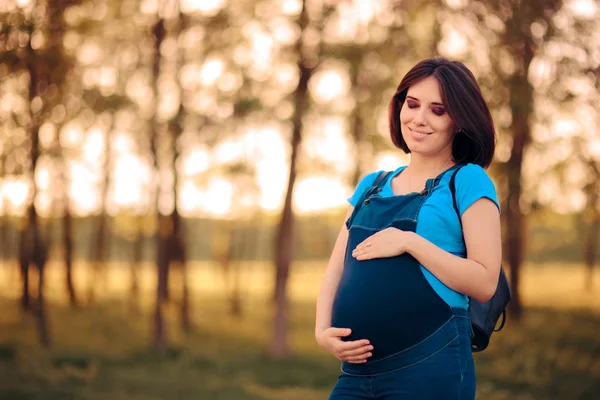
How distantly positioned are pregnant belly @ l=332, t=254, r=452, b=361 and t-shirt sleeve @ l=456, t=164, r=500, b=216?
0.74 feet

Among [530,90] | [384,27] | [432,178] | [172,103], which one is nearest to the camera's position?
[432,178]

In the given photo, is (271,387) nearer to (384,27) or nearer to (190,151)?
(190,151)

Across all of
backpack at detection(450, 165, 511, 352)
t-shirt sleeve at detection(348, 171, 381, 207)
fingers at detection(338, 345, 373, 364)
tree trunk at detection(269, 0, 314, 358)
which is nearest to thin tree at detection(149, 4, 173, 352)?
tree trunk at detection(269, 0, 314, 358)

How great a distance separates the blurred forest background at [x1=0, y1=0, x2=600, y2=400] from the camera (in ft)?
34.8

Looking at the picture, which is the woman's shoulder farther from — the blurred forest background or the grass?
the grass

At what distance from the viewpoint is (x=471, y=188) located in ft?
7.09

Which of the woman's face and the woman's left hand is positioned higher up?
the woman's face

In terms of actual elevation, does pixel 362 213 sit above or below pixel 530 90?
below

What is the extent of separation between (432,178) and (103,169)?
2089cm

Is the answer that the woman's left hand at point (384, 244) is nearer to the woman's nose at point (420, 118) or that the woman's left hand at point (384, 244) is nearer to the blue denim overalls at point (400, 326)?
the blue denim overalls at point (400, 326)

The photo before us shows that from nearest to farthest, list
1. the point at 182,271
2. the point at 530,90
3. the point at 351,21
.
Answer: the point at 530,90 < the point at 351,21 < the point at 182,271

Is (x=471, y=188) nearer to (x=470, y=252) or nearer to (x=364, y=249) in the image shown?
(x=470, y=252)

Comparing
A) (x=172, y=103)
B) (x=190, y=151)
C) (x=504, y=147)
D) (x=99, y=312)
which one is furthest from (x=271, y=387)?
(x=99, y=312)

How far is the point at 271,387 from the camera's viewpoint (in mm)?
13234
